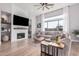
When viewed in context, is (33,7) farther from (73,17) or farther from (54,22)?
(73,17)

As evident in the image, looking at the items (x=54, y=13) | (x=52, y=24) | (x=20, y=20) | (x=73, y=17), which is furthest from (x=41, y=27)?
(x=73, y=17)

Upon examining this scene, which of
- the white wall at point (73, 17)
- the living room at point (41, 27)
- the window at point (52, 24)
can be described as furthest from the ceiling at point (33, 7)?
the window at point (52, 24)

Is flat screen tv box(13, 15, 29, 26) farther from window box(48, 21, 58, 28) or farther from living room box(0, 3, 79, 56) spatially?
window box(48, 21, 58, 28)

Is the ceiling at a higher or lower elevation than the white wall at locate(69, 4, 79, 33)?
higher

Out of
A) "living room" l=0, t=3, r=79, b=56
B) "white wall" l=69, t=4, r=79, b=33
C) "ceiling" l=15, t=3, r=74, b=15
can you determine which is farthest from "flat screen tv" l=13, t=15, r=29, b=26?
"white wall" l=69, t=4, r=79, b=33

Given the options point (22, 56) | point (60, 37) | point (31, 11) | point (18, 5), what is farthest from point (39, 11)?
point (22, 56)

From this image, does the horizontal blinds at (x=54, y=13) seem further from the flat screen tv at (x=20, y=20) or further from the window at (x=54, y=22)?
the flat screen tv at (x=20, y=20)

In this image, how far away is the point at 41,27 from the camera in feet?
7.27

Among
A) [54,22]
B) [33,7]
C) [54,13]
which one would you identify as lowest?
[54,22]

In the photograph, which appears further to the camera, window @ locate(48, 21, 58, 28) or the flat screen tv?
the flat screen tv

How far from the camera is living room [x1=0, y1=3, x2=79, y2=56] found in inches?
81.4

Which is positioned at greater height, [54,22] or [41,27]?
[54,22]

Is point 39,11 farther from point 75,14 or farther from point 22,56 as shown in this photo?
point 22,56

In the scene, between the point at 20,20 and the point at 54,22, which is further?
the point at 20,20
